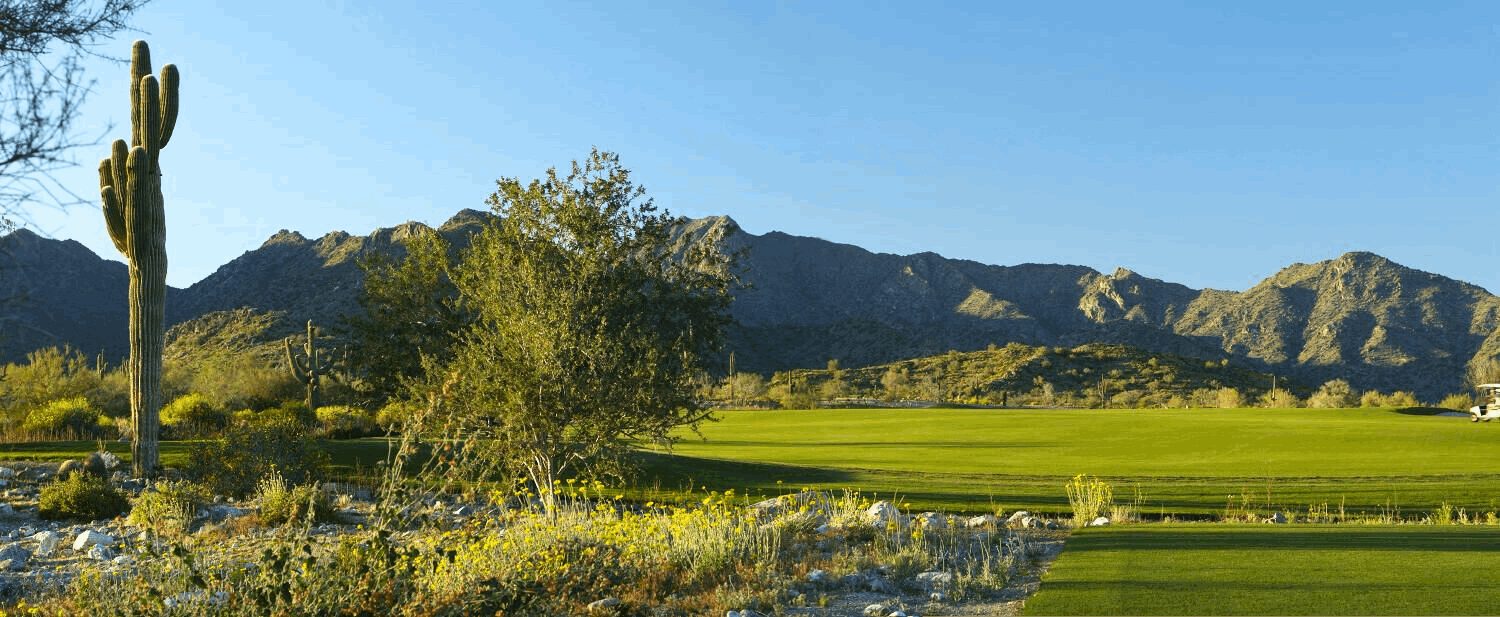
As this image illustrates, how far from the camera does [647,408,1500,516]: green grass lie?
17672mm

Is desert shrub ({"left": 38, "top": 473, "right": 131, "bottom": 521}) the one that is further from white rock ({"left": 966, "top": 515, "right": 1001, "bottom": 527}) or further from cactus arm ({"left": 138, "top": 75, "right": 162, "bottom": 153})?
white rock ({"left": 966, "top": 515, "right": 1001, "bottom": 527})

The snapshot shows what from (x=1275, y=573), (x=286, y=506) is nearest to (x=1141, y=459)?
(x=1275, y=573)

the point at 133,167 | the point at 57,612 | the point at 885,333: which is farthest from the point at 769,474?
the point at 885,333

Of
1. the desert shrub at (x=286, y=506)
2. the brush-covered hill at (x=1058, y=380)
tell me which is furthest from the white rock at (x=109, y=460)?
the brush-covered hill at (x=1058, y=380)

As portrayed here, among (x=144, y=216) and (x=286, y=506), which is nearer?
(x=286, y=506)

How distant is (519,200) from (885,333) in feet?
249

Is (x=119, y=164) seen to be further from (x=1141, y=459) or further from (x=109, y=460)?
(x=1141, y=459)

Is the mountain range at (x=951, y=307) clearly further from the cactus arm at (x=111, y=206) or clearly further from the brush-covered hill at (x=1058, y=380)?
the cactus arm at (x=111, y=206)

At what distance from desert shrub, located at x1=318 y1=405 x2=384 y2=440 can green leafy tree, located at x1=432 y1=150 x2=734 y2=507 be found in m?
11.5

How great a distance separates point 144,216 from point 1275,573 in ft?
62.8

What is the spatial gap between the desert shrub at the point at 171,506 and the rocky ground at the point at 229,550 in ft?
0.74

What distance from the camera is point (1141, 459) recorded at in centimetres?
2405

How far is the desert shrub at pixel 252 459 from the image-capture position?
56.9 feet

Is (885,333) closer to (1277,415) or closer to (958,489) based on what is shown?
Result: (1277,415)
